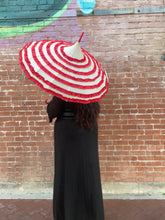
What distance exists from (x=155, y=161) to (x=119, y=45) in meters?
2.06

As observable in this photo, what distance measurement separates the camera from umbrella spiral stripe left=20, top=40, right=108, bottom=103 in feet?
5.15

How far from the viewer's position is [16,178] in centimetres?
359

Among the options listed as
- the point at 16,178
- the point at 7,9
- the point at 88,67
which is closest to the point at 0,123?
the point at 16,178

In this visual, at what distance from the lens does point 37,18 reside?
3371 mm

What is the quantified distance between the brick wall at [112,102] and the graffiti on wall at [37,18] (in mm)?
17

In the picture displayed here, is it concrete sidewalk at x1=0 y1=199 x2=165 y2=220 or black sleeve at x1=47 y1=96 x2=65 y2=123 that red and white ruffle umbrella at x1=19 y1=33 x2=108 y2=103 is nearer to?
black sleeve at x1=47 y1=96 x2=65 y2=123

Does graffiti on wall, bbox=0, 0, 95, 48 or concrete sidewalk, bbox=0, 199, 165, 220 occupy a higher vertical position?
graffiti on wall, bbox=0, 0, 95, 48

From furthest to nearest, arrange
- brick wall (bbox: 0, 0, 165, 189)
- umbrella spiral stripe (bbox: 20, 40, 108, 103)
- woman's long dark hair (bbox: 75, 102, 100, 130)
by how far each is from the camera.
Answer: brick wall (bbox: 0, 0, 165, 189) → woman's long dark hair (bbox: 75, 102, 100, 130) → umbrella spiral stripe (bbox: 20, 40, 108, 103)

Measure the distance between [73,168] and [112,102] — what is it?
1740 millimetres

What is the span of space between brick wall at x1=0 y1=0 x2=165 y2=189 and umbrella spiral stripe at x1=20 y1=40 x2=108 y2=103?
1691mm

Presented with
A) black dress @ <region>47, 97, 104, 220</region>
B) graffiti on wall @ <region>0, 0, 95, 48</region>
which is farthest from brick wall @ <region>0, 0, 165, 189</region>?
black dress @ <region>47, 97, 104, 220</region>

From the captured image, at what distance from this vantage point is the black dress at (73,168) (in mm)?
1886

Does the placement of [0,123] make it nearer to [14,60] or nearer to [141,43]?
[14,60]

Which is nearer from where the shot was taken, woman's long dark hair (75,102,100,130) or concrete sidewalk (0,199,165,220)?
woman's long dark hair (75,102,100,130)
